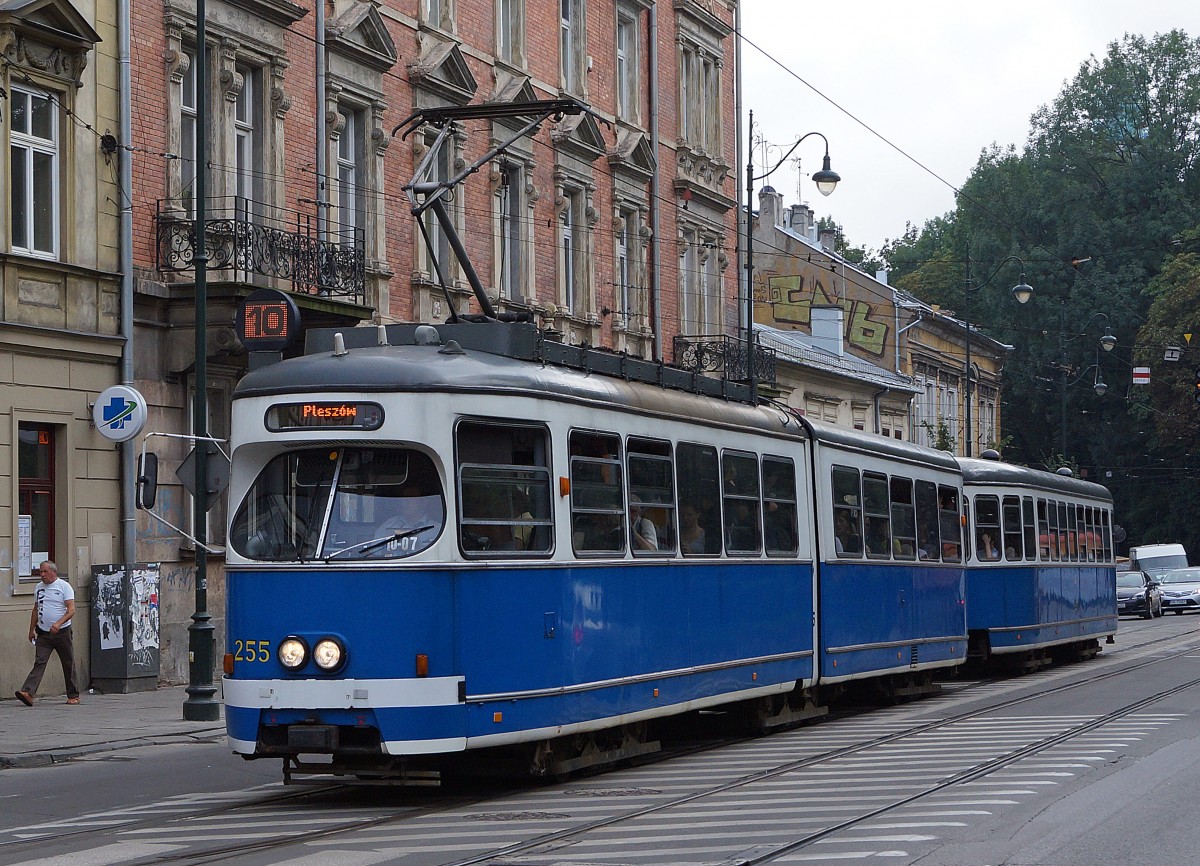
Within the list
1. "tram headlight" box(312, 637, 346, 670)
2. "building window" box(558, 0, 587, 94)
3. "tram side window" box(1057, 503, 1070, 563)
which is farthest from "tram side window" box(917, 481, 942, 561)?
"building window" box(558, 0, 587, 94)

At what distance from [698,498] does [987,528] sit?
10.9 meters

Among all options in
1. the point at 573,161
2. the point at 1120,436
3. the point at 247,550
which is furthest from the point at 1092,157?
the point at 247,550

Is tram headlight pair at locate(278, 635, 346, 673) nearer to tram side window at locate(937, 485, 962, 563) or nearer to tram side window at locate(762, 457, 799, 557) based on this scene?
tram side window at locate(762, 457, 799, 557)

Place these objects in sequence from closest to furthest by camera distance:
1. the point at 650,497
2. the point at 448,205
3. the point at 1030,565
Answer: the point at 650,497 < the point at 1030,565 < the point at 448,205

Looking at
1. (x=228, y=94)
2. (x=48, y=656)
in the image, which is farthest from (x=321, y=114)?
(x=48, y=656)

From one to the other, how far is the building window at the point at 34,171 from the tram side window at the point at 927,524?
34.1 ft

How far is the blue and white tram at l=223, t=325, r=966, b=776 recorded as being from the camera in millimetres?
11648

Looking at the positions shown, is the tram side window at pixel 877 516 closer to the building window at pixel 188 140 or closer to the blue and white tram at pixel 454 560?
the blue and white tram at pixel 454 560

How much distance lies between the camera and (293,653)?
461 inches

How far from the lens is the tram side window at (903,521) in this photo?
807 inches

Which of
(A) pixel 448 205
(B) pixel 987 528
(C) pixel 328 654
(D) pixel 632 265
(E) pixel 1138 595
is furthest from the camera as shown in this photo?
(E) pixel 1138 595

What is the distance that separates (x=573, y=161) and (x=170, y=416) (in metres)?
12.7

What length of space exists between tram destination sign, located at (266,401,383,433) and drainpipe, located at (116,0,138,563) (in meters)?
11.4

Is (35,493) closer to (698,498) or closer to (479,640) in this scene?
(698,498)
